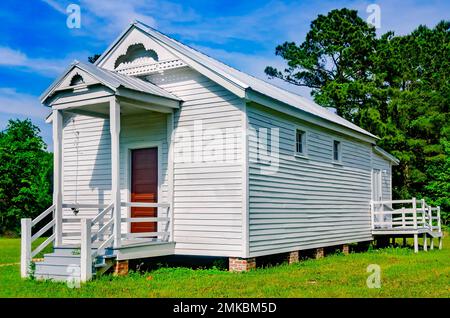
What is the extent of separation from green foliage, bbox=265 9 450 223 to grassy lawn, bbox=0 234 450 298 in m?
22.3

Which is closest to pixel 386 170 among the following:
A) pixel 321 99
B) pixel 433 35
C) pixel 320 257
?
pixel 320 257

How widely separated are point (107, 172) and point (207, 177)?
10.8ft

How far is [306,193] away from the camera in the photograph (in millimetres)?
16453

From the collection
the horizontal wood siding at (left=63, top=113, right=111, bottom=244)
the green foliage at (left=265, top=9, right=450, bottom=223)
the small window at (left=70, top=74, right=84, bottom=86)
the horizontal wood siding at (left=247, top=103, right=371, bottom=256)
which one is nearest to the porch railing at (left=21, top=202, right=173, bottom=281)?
the horizontal wood siding at (left=63, top=113, right=111, bottom=244)

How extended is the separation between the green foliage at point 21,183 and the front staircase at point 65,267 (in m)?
27.1

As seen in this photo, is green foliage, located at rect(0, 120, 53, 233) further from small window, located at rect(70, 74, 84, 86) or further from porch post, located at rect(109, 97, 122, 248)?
porch post, located at rect(109, 97, 122, 248)

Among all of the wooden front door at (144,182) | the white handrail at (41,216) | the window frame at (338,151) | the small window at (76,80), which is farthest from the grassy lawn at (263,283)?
the small window at (76,80)

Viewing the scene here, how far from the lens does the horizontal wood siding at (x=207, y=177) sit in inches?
520

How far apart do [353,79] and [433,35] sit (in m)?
6.94

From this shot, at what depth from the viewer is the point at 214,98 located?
13.7 metres

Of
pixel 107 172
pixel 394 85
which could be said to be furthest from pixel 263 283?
pixel 394 85

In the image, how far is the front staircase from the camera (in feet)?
37.9

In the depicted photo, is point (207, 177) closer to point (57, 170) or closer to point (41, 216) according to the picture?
point (57, 170)

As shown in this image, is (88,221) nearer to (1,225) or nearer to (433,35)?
(1,225)
